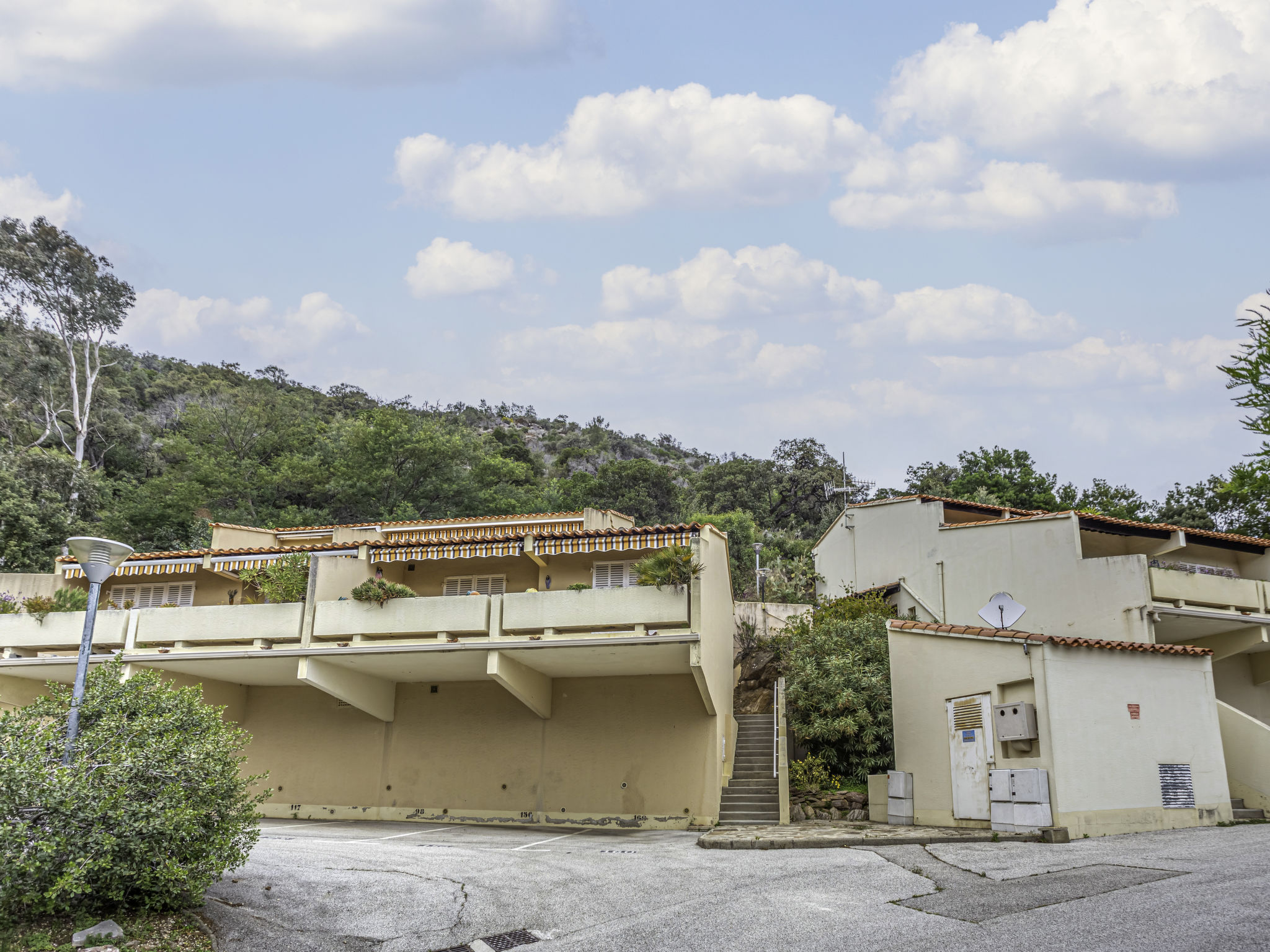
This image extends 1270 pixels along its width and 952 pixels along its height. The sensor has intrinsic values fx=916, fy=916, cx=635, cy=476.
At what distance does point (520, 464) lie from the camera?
54094mm

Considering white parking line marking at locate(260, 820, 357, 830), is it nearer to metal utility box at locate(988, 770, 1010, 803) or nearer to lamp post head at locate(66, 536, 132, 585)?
lamp post head at locate(66, 536, 132, 585)

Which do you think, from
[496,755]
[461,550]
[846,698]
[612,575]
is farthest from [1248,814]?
[461,550]

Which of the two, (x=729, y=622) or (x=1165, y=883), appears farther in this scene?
(x=729, y=622)

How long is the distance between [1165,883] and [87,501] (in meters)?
43.6

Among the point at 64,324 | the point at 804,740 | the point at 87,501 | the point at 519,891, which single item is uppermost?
the point at 64,324

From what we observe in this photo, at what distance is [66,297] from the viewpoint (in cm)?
4875

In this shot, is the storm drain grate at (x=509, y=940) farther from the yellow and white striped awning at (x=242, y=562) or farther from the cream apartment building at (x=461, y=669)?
the yellow and white striped awning at (x=242, y=562)

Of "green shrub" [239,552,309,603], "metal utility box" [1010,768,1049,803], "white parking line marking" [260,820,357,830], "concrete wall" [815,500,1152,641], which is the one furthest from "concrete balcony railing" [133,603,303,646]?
"concrete wall" [815,500,1152,641]

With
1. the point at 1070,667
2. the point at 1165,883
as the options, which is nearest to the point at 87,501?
the point at 1070,667

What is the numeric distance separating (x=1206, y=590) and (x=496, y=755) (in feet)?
60.3

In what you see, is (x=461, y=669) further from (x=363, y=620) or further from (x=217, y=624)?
(x=217, y=624)

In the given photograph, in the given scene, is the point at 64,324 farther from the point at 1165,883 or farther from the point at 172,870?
the point at 1165,883

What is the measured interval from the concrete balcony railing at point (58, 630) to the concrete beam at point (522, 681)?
920 cm

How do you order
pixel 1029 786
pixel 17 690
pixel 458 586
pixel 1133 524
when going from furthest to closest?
pixel 1133 524
pixel 17 690
pixel 458 586
pixel 1029 786
